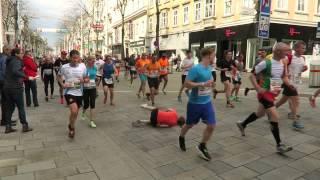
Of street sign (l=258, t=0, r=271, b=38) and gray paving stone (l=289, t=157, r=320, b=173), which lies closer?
gray paving stone (l=289, t=157, r=320, b=173)

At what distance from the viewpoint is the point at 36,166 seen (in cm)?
492

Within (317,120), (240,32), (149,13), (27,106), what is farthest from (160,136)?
(149,13)

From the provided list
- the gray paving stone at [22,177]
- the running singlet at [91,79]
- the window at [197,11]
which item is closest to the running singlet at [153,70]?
the running singlet at [91,79]

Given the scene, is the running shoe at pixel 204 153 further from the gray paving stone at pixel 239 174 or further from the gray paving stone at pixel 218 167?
the gray paving stone at pixel 239 174

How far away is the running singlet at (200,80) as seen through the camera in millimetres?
5031

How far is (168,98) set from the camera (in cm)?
1226

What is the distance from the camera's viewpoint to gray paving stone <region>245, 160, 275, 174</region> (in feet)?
15.3

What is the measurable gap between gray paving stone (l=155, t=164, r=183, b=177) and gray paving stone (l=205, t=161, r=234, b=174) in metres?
0.45

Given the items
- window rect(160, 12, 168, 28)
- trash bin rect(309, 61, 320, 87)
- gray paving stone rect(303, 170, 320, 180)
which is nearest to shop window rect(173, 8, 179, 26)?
window rect(160, 12, 168, 28)

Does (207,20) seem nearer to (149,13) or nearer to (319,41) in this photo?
(319,41)

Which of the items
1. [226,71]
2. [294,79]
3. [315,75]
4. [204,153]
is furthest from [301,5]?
[204,153]

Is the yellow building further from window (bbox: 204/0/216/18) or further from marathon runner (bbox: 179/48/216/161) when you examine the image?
marathon runner (bbox: 179/48/216/161)

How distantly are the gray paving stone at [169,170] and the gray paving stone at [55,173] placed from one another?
1.21 meters

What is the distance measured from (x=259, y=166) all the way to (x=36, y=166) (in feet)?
10.8
